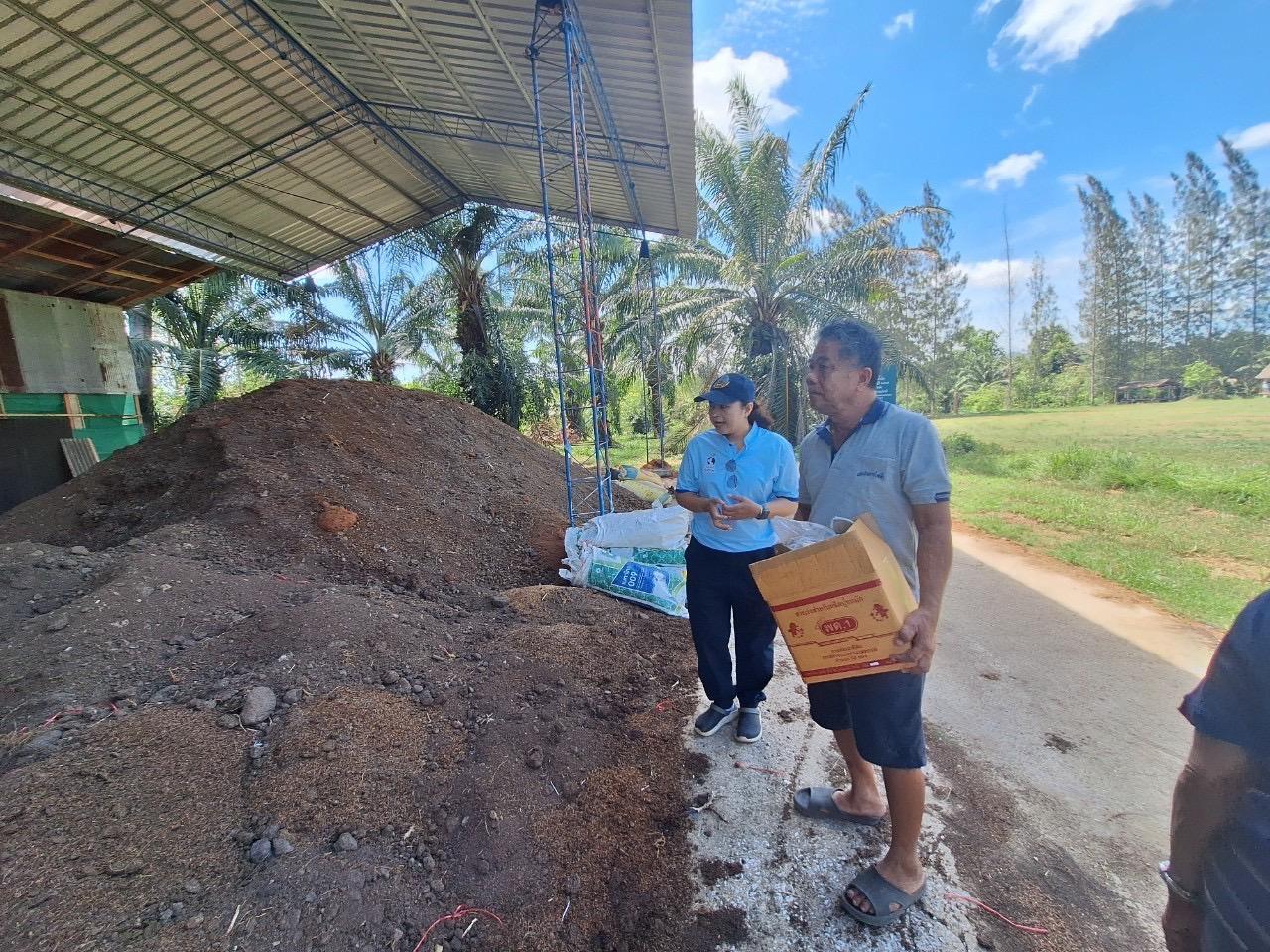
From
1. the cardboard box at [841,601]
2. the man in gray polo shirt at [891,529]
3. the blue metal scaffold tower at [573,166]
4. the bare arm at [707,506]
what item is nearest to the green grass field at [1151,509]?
the man in gray polo shirt at [891,529]

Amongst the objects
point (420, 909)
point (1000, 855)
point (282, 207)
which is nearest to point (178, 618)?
point (420, 909)

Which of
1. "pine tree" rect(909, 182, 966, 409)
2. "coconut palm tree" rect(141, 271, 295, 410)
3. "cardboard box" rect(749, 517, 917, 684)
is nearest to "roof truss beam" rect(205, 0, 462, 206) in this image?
"coconut palm tree" rect(141, 271, 295, 410)

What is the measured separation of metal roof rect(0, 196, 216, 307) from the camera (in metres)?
7.12

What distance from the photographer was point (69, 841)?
1642 millimetres

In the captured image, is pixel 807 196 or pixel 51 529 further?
pixel 807 196

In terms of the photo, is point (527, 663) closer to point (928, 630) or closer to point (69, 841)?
point (69, 841)

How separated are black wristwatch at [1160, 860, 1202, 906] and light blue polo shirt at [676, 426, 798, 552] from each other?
5.48 ft

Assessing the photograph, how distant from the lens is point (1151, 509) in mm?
8508

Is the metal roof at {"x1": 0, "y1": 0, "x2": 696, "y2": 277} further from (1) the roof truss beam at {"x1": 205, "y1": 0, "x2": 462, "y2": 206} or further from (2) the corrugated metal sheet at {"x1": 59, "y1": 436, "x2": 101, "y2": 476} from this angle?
(2) the corrugated metal sheet at {"x1": 59, "y1": 436, "x2": 101, "y2": 476}

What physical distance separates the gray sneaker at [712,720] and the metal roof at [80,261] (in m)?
9.72

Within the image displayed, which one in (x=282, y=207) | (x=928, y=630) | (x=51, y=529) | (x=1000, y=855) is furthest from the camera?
(x=282, y=207)

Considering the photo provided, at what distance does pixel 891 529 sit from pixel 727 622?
1186 millimetres

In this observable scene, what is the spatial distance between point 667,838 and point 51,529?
666cm

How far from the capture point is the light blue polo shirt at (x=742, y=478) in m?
2.58
